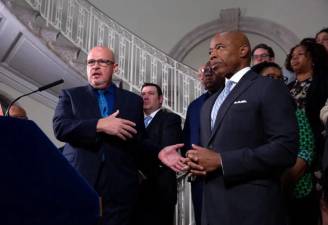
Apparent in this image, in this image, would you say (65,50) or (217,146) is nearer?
(217,146)

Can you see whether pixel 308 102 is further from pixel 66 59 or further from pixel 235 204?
pixel 66 59

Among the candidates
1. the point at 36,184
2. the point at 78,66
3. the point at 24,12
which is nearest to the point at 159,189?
the point at 36,184

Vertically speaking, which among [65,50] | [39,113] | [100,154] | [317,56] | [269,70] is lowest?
[100,154]

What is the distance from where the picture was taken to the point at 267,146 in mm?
1645

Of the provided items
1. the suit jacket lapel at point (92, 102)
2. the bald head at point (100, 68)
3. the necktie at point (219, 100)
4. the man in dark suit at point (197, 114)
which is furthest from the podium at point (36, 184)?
the man in dark suit at point (197, 114)

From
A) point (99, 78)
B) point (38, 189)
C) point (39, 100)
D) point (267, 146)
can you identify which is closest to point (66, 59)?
point (39, 100)

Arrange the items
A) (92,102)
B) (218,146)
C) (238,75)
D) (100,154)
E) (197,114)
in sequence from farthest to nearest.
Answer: (197,114) < (92,102) < (100,154) < (238,75) < (218,146)

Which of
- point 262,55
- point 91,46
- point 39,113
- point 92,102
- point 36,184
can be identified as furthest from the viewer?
point 91,46

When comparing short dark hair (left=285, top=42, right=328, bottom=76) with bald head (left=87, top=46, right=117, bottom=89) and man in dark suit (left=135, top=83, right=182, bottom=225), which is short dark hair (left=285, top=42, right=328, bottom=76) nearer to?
man in dark suit (left=135, top=83, right=182, bottom=225)

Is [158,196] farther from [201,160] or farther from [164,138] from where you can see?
[201,160]

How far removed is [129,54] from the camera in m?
6.97

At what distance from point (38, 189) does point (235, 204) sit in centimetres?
93

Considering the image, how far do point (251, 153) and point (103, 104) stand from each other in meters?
0.90

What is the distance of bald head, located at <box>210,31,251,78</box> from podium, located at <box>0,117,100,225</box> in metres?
1.13
